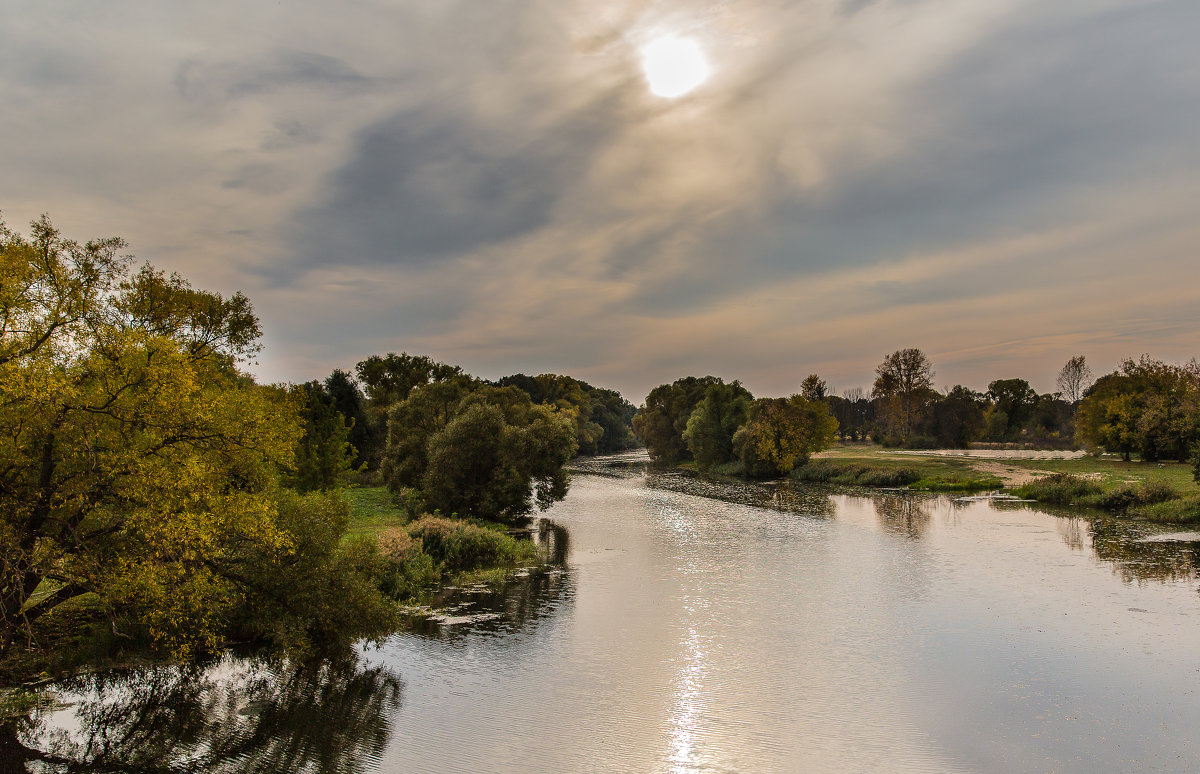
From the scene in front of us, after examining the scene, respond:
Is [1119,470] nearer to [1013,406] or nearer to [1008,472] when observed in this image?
[1008,472]

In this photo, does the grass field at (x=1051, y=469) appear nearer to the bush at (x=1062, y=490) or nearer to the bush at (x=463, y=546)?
the bush at (x=1062, y=490)

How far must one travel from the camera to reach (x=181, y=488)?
48.8 feet

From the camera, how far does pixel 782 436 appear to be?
3189 inches

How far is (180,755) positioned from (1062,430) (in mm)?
154141

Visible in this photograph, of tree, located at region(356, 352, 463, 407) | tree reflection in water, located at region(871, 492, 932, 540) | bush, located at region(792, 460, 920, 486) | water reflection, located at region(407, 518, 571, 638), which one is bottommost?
water reflection, located at region(407, 518, 571, 638)

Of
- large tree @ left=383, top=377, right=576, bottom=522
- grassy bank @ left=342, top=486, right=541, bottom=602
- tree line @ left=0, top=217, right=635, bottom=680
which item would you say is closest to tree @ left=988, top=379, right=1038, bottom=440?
large tree @ left=383, top=377, right=576, bottom=522

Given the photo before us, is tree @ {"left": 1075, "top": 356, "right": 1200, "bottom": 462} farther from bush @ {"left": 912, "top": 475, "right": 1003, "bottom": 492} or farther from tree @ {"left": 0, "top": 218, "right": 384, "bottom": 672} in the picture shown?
tree @ {"left": 0, "top": 218, "right": 384, "bottom": 672}

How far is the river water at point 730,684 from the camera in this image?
1484 centimetres

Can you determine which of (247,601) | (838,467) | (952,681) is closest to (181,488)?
(247,601)

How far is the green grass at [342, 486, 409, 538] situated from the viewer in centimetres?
3853

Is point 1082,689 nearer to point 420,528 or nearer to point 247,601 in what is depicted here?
point 247,601

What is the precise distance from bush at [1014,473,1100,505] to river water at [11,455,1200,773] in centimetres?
1865

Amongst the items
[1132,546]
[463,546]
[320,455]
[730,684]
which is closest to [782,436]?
[1132,546]

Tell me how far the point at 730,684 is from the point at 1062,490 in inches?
1732
